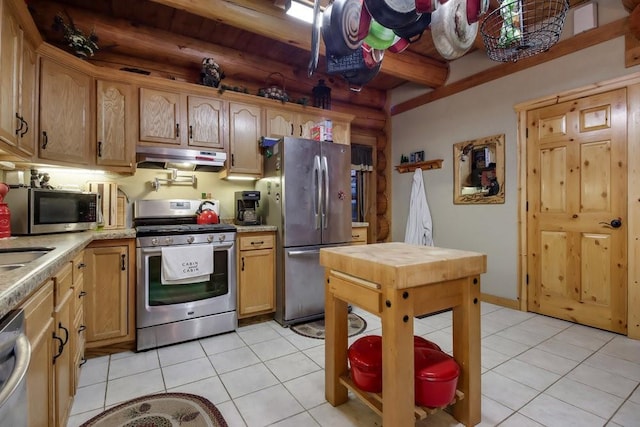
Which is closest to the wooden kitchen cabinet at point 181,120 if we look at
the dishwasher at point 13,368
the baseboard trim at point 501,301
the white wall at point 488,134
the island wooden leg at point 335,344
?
the island wooden leg at point 335,344

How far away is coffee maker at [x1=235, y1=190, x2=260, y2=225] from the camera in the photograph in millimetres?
3213

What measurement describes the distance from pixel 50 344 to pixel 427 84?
14.5 feet

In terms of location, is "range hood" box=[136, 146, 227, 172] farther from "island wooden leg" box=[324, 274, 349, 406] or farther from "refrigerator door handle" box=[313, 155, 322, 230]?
"island wooden leg" box=[324, 274, 349, 406]

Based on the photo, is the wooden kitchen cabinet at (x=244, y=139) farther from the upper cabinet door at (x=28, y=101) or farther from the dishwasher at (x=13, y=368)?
the dishwasher at (x=13, y=368)

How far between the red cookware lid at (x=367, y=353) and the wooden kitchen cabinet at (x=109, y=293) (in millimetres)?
1889

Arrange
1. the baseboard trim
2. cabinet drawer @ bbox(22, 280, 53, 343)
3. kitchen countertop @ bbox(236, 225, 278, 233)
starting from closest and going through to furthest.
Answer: cabinet drawer @ bbox(22, 280, 53, 343), kitchen countertop @ bbox(236, 225, 278, 233), the baseboard trim

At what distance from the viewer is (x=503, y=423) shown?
1601 mm

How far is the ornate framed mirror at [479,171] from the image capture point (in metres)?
3.53

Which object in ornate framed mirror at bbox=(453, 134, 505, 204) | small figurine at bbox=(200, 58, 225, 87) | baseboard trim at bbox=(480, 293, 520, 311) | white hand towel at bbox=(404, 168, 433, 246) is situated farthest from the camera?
white hand towel at bbox=(404, 168, 433, 246)

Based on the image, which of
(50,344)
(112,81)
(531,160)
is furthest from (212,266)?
(531,160)

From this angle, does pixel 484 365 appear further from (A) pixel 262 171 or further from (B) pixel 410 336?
(A) pixel 262 171

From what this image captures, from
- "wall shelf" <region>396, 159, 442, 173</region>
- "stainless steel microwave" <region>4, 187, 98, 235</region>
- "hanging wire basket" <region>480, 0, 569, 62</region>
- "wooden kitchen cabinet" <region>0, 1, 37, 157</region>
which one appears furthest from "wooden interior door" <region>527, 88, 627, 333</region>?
"wooden kitchen cabinet" <region>0, 1, 37, 157</region>

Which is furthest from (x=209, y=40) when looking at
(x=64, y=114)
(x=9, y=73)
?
(x=9, y=73)

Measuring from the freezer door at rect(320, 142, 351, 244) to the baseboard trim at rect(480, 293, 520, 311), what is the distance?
178cm
